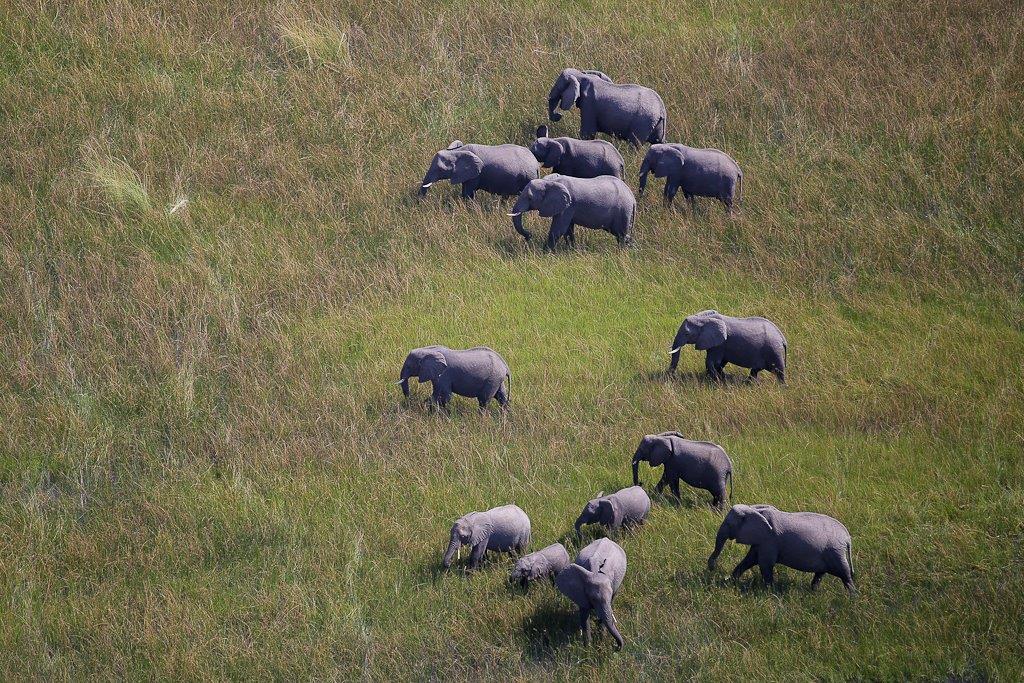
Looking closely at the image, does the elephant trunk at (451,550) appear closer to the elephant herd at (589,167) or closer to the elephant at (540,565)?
the elephant at (540,565)

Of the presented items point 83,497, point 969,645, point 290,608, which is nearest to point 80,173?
point 83,497

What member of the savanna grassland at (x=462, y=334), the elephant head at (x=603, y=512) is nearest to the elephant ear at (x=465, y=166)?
the savanna grassland at (x=462, y=334)

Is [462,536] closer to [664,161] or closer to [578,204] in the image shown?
[578,204]

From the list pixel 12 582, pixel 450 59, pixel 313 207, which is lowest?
pixel 12 582

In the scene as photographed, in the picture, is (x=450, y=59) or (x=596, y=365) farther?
(x=450, y=59)

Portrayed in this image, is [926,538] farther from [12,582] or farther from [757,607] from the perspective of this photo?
[12,582]

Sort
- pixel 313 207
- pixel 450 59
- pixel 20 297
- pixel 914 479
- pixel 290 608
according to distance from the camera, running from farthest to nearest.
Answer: pixel 450 59 → pixel 313 207 → pixel 20 297 → pixel 914 479 → pixel 290 608

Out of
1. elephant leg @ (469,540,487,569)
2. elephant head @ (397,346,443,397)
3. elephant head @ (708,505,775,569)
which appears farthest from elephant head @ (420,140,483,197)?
elephant head @ (708,505,775,569)
